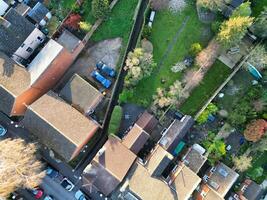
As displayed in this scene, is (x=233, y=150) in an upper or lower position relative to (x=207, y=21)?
lower

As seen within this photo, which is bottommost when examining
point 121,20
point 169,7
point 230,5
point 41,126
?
point 41,126

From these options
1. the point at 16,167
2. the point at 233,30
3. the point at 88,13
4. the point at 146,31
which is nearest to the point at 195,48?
the point at 233,30

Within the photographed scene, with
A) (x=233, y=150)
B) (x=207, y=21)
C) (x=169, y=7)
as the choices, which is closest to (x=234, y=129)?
(x=233, y=150)

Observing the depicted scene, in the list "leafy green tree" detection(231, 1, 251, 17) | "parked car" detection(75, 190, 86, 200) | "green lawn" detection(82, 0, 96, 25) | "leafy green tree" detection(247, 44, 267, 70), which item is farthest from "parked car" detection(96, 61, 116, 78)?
"leafy green tree" detection(247, 44, 267, 70)

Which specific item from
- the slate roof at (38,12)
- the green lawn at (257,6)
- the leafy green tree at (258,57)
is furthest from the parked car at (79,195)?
the green lawn at (257,6)

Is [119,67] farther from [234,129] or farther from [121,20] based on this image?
[234,129]

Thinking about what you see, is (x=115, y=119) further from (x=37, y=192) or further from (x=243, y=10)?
(x=243, y=10)
